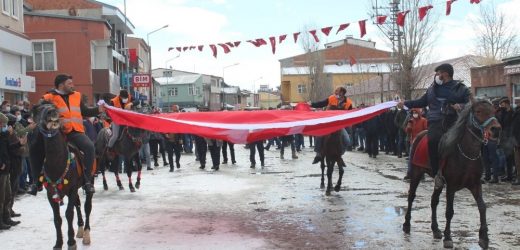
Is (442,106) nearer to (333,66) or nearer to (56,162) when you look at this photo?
(56,162)

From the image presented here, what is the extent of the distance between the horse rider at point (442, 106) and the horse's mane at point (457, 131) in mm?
254

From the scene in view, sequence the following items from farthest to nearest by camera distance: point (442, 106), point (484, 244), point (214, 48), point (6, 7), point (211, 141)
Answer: point (6, 7)
point (214, 48)
point (211, 141)
point (442, 106)
point (484, 244)

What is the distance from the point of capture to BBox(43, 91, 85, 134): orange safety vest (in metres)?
8.12

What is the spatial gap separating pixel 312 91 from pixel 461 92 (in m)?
62.3

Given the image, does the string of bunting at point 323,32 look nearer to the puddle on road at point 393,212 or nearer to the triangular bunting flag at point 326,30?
the triangular bunting flag at point 326,30

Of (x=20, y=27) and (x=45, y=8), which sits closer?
(x=20, y=27)

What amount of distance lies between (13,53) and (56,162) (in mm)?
22936

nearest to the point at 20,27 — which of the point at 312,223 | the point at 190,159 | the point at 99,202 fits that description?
the point at 190,159

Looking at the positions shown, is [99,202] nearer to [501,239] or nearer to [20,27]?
[501,239]

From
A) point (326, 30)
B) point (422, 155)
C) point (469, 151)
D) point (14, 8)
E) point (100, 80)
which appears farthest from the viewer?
point (100, 80)

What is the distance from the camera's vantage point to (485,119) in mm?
7402

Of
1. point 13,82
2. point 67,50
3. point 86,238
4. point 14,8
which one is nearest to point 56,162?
point 86,238

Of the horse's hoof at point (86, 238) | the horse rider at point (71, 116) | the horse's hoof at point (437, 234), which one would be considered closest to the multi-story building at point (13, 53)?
the horse rider at point (71, 116)

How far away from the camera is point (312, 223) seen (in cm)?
955
